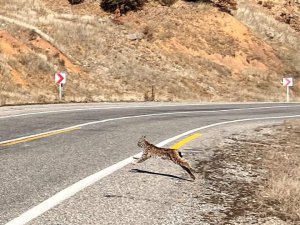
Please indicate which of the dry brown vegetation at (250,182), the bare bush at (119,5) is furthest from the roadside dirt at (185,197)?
the bare bush at (119,5)

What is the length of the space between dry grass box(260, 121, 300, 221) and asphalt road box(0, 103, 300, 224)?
2481 millimetres

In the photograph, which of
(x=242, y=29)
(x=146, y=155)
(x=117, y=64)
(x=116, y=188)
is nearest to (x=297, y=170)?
(x=146, y=155)

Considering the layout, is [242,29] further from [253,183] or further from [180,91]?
[253,183]

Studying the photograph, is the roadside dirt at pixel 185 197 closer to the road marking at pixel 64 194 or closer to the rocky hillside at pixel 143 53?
the road marking at pixel 64 194

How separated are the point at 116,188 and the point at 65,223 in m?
1.46

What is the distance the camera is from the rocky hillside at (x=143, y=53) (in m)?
28.9

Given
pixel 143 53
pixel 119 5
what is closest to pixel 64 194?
pixel 143 53

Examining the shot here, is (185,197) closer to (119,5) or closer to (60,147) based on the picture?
(60,147)

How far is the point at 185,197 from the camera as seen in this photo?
556 cm

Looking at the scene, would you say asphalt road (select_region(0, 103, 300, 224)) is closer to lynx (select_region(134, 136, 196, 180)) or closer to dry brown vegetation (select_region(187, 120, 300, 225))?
lynx (select_region(134, 136, 196, 180))

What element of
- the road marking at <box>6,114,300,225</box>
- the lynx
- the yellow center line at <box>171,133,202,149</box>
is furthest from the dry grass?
the road marking at <box>6,114,300,225</box>

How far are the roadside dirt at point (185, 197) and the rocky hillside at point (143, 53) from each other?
1668 cm

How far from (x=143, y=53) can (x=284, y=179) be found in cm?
3207

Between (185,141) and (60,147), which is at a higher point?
(60,147)
